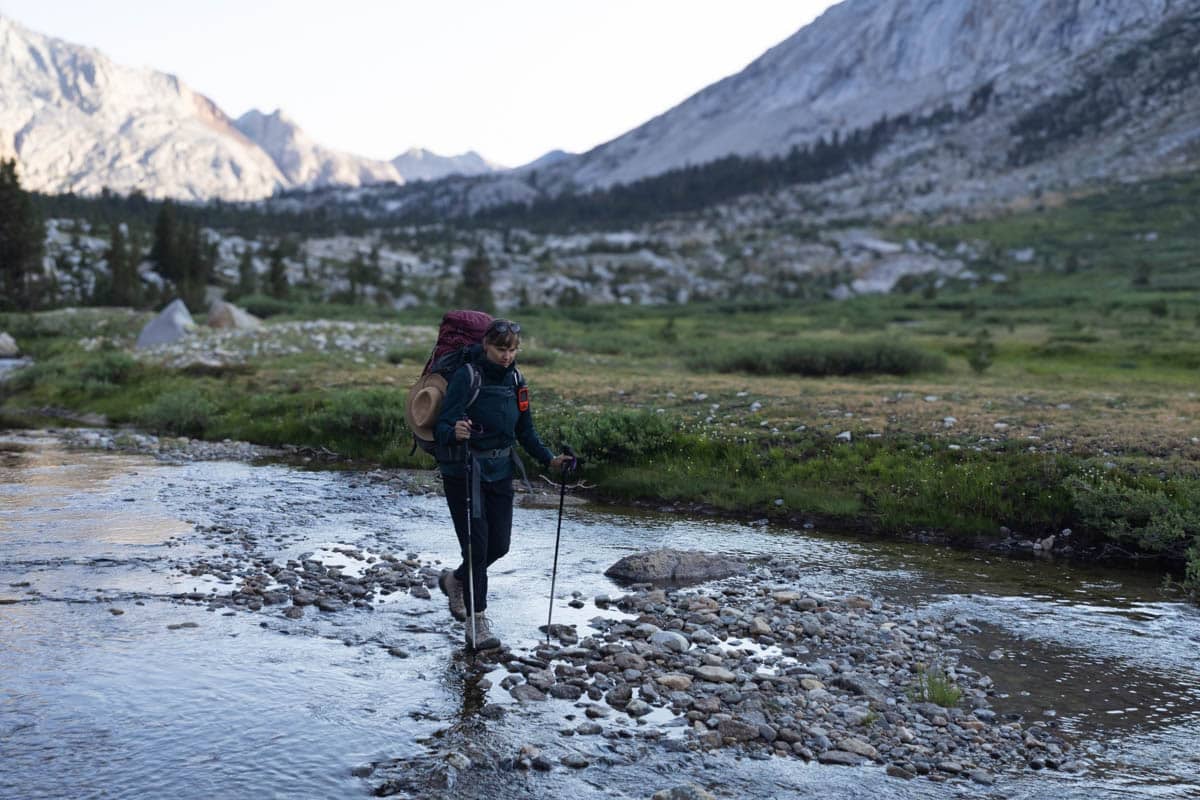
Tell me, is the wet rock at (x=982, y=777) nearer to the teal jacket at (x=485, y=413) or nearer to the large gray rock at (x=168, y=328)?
the teal jacket at (x=485, y=413)

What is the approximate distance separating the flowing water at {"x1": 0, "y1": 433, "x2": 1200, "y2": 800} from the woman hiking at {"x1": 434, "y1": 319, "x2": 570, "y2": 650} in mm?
835

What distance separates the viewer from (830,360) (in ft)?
129

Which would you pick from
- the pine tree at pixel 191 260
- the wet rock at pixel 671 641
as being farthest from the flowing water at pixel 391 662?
the pine tree at pixel 191 260

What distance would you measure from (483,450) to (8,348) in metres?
46.8

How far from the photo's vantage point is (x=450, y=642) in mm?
10086

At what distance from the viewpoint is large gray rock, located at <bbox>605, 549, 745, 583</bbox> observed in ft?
42.4

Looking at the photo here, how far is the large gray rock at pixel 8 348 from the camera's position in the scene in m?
46.8

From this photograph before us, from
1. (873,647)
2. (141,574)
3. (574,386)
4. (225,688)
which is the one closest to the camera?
(225,688)

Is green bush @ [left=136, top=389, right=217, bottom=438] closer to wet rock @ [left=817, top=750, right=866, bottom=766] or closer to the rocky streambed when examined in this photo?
the rocky streambed

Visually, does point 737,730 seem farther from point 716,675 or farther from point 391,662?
point 391,662

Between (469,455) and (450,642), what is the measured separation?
2.06m

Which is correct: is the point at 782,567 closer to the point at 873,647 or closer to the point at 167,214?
the point at 873,647

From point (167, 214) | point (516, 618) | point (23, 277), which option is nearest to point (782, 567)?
point (516, 618)

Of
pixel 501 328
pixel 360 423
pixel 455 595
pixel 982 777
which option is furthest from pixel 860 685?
pixel 360 423
